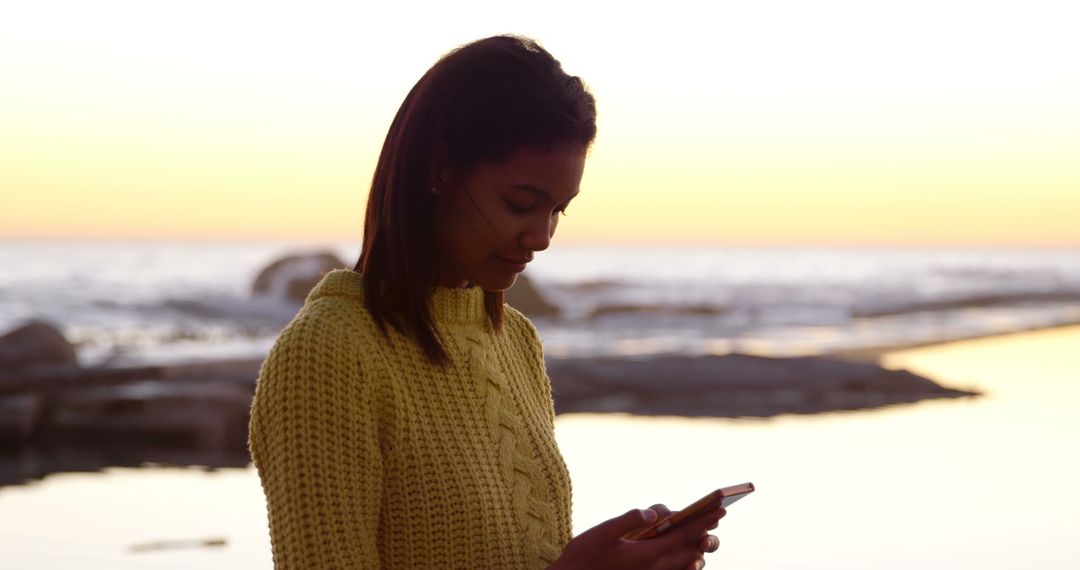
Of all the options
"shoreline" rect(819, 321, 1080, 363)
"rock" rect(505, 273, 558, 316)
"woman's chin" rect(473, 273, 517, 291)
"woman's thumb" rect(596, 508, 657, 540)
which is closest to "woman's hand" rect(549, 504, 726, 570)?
"woman's thumb" rect(596, 508, 657, 540)

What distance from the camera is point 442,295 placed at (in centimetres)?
208

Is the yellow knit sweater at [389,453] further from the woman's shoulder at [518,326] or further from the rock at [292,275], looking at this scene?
the rock at [292,275]

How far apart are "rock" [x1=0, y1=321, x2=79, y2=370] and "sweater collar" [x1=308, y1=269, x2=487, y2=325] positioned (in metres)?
8.76

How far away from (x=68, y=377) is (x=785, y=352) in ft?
31.2

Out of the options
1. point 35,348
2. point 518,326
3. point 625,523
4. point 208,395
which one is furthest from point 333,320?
point 35,348

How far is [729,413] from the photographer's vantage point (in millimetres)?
10172

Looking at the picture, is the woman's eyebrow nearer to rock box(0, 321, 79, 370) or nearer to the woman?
the woman

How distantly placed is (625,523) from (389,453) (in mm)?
325

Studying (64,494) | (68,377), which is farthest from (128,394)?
(64,494)

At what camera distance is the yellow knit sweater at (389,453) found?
177 centimetres

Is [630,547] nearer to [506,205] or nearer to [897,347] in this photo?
[506,205]

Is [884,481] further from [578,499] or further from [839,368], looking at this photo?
[839,368]

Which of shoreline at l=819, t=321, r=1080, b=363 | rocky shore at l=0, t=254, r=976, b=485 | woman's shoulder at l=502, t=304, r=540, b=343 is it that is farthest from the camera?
shoreline at l=819, t=321, r=1080, b=363

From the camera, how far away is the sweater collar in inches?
75.7
